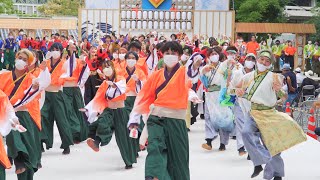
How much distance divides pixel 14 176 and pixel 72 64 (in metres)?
3.20

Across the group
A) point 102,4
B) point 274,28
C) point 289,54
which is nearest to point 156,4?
point 102,4

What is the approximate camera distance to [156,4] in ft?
109

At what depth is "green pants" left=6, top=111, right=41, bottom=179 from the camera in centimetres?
809

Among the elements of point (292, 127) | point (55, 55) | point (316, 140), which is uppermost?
point (55, 55)

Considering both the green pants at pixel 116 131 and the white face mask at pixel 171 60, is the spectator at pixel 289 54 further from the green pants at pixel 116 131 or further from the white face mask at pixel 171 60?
the white face mask at pixel 171 60

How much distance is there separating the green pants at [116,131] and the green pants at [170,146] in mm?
2486

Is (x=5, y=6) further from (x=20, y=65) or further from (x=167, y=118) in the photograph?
(x=167, y=118)

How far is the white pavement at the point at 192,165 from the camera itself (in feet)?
33.1

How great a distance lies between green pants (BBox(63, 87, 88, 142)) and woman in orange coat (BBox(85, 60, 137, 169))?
156 centimetres

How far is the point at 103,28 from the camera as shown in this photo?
33031 millimetres

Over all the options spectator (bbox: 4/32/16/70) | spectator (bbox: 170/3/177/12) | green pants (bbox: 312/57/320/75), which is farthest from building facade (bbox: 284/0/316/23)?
spectator (bbox: 4/32/16/70)

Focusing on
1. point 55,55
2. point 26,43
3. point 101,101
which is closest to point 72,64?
point 55,55

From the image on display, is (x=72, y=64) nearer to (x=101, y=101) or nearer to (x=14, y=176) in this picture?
(x=101, y=101)

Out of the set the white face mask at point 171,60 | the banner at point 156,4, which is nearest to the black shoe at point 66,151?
the white face mask at point 171,60
